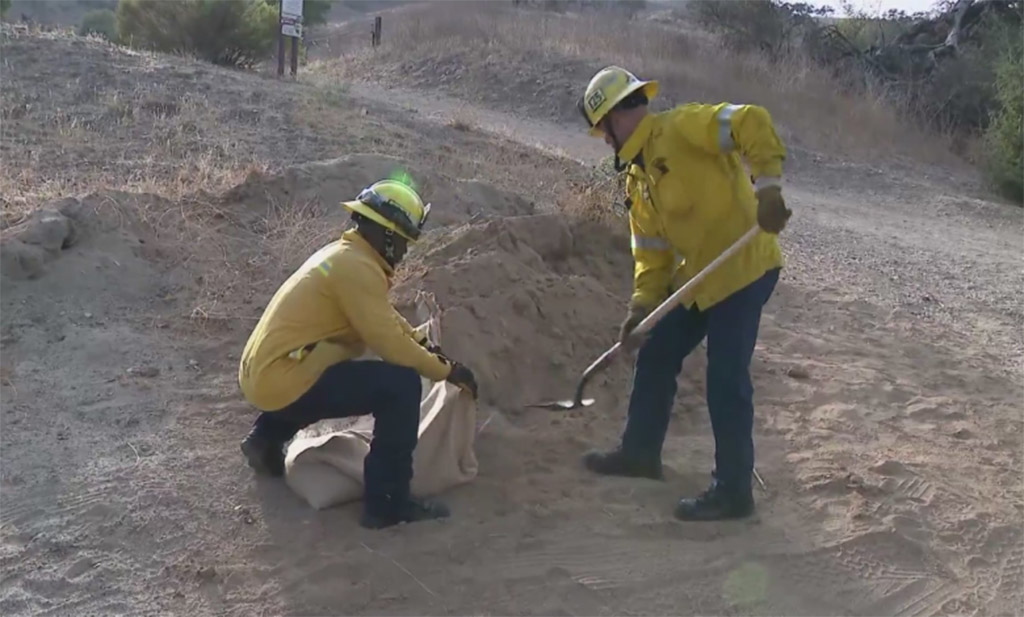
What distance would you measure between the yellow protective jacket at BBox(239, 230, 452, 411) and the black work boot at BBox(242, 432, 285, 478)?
40 centimetres

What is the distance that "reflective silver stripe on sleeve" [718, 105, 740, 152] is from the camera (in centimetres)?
369

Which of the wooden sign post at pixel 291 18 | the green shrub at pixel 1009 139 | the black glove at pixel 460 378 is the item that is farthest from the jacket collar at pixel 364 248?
the green shrub at pixel 1009 139

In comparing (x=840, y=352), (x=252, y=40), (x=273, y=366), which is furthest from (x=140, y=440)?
(x=252, y=40)

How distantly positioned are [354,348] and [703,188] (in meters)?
1.34

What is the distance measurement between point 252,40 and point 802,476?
15.1 metres

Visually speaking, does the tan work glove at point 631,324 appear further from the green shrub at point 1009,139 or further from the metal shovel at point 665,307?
the green shrub at point 1009,139

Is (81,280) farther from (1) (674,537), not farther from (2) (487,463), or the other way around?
(1) (674,537)

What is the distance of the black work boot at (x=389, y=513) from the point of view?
3854mm

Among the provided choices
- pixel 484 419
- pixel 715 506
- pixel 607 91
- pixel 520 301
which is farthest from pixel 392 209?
pixel 520 301

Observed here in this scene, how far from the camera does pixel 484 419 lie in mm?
4750

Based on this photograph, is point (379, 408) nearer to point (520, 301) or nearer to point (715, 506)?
point (715, 506)

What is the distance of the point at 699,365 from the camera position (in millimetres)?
5672

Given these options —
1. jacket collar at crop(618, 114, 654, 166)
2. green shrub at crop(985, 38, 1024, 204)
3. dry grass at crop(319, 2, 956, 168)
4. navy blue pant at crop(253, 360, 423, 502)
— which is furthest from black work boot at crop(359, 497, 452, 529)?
dry grass at crop(319, 2, 956, 168)

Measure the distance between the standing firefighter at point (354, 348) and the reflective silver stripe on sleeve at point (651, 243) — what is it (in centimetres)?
93
